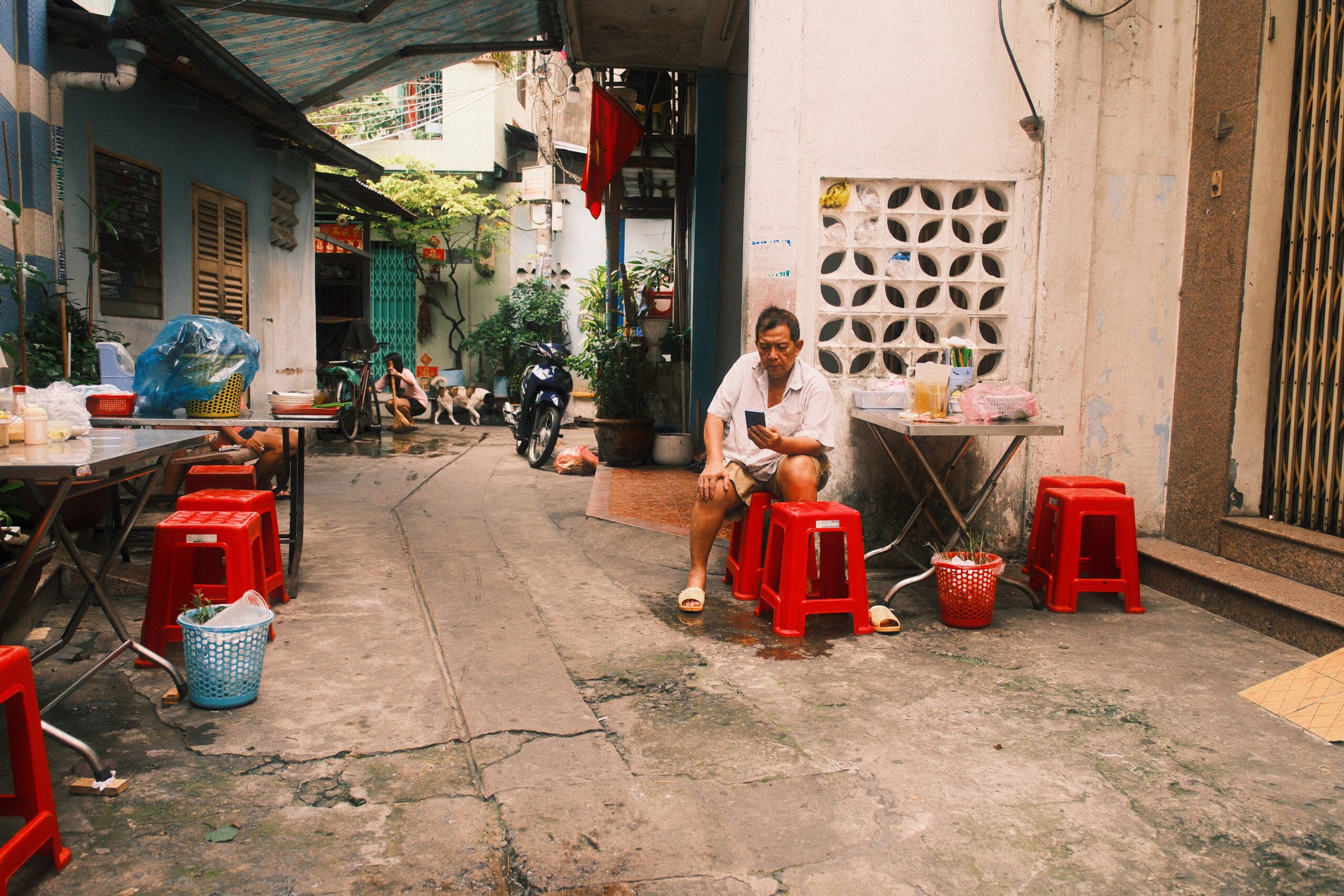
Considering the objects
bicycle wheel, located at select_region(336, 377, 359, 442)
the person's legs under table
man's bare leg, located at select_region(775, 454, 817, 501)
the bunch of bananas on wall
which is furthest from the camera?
bicycle wheel, located at select_region(336, 377, 359, 442)

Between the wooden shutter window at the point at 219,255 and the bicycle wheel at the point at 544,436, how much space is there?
3130mm

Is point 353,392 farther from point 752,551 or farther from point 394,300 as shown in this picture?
point 752,551

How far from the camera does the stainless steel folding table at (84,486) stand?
2580 millimetres

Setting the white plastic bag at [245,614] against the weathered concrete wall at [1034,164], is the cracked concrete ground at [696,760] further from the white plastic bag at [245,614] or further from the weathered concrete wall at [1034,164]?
the weathered concrete wall at [1034,164]

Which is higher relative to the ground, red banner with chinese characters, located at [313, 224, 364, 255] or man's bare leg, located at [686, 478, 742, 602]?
red banner with chinese characters, located at [313, 224, 364, 255]

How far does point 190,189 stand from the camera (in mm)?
8266

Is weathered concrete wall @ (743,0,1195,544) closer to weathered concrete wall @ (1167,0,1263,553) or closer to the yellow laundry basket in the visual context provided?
weathered concrete wall @ (1167,0,1263,553)

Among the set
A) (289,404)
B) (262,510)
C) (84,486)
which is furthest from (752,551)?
(84,486)

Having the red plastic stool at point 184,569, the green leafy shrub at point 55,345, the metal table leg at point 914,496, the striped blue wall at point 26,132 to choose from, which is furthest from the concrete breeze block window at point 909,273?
the striped blue wall at point 26,132

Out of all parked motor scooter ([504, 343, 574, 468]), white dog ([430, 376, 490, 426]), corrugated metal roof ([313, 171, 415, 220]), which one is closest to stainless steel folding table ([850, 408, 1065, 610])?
parked motor scooter ([504, 343, 574, 468])

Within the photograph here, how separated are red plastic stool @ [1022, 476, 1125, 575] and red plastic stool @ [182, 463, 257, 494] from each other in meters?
4.30

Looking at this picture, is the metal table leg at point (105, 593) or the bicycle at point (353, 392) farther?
the bicycle at point (353, 392)

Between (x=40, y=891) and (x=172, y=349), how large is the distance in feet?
10.2

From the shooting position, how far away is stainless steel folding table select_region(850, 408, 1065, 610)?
428cm
